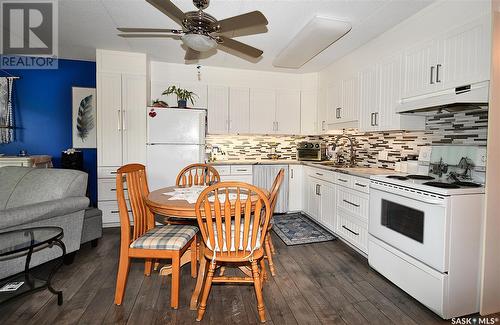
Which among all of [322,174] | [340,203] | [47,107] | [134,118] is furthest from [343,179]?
[47,107]

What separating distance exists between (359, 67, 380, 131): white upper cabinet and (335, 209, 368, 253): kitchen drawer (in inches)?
43.1

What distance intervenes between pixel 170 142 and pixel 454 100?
306cm

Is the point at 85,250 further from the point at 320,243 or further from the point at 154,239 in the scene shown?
the point at 320,243

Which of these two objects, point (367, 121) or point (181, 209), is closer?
point (181, 209)

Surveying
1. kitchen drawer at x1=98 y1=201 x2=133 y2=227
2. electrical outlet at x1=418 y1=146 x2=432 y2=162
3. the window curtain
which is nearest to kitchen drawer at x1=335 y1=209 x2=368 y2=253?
electrical outlet at x1=418 y1=146 x2=432 y2=162

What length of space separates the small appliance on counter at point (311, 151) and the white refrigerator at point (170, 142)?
1.77 m

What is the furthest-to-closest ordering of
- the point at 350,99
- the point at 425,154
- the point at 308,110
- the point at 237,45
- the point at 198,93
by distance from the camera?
the point at 308,110 → the point at 198,93 → the point at 350,99 → the point at 425,154 → the point at 237,45

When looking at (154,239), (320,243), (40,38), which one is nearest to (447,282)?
(320,243)

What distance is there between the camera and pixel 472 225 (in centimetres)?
173

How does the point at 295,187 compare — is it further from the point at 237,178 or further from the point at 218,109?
the point at 218,109

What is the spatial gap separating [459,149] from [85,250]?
12.5 feet

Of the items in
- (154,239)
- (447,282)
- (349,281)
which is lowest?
(349,281)

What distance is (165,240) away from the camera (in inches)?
72.1

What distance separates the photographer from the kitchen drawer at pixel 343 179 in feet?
9.45
